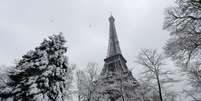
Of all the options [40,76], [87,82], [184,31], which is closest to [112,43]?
[87,82]

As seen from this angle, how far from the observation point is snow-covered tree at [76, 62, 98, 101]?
20.5 meters

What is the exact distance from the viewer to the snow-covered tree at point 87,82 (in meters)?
20.5

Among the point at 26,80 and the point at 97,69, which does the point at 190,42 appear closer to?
the point at 26,80

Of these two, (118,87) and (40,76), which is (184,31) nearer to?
(40,76)

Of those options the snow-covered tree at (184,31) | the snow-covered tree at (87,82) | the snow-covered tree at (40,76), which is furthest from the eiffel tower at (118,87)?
the snow-covered tree at (184,31)

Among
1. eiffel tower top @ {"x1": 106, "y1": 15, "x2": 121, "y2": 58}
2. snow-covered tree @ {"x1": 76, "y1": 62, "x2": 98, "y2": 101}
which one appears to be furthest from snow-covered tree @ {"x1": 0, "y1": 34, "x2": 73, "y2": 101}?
eiffel tower top @ {"x1": 106, "y1": 15, "x2": 121, "y2": 58}

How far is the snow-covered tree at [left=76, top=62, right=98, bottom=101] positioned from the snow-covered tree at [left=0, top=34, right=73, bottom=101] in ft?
23.8

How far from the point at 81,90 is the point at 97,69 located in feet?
12.1

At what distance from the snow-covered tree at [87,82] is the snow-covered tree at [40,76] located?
7.26 meters

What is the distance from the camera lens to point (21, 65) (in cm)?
1294

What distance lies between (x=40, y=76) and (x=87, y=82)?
985 centimetres

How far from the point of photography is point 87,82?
21.3 m

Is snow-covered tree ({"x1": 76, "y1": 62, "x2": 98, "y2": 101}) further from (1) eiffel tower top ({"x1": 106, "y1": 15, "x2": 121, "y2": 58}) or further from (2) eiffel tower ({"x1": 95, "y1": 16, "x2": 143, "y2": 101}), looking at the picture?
(1) eiffel tower top ({"x1": 106, "y1": 15, "x2": 121, "y2": 58})

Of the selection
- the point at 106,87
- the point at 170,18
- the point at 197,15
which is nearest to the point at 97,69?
the point at 106,87
